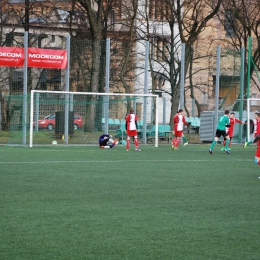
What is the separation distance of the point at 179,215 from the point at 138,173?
23.0 feet

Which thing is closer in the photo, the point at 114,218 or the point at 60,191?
the point at 114,218

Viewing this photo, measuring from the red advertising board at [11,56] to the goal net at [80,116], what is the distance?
1.70 m

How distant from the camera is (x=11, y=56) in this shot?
30.6 meters

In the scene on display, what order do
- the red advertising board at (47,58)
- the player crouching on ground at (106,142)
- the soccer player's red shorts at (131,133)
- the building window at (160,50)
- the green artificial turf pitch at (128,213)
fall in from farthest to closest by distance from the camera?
the building window at (160,50) → the red advertising board at (47,58) → the player crouching on ground at (106,142) → the soccer player's red shorts at (131,133) → the green artificial turf pitch at (128,213)

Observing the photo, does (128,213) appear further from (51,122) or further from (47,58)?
(47,58)

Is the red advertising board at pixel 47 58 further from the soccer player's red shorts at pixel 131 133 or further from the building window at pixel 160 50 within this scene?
the building window at pixel 160 50

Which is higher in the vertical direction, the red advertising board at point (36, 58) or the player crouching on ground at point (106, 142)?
the red advertising board at point (36, 58)

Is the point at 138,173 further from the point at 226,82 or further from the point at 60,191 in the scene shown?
the point at 226,82

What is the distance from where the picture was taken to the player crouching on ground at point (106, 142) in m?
29.4

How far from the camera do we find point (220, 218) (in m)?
9.49

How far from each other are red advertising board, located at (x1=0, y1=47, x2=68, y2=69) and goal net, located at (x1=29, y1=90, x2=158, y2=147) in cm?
142

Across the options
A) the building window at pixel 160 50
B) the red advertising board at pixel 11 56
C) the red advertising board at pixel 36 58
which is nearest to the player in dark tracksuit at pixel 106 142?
the red advertising board at pixel 36 58

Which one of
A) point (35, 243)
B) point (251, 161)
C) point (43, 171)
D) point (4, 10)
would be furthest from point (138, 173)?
point (4, 10)

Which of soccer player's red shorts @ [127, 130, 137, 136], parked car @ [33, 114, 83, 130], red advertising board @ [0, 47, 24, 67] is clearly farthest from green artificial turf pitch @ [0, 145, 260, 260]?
red advertising board @ [0, 47, 24, 67]
